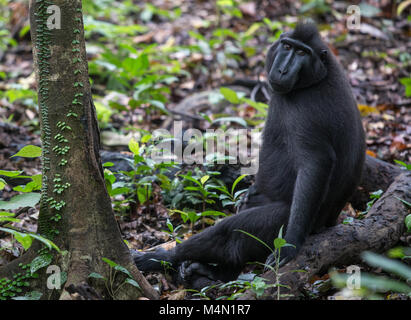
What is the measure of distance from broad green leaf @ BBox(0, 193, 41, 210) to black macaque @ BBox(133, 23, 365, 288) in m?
1.22

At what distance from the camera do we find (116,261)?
322cm

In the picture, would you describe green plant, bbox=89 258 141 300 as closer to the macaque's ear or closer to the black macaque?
the black macaque

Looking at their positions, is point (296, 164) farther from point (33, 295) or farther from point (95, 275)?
point (33, 295)

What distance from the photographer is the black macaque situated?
12.5ft

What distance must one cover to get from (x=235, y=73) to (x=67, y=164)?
648 centimetres

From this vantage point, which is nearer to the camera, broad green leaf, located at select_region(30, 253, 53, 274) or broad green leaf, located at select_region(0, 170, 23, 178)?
broad green leaf, located at select_region(30, 253, 53, 274)

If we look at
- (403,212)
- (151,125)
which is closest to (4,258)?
(403,212)

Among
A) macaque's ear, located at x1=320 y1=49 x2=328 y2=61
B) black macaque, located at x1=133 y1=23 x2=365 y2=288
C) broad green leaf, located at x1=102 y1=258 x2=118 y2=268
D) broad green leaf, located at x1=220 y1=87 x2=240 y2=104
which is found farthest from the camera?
broad green leaf, located at x1=220 y1=87 x2=240 y2=104

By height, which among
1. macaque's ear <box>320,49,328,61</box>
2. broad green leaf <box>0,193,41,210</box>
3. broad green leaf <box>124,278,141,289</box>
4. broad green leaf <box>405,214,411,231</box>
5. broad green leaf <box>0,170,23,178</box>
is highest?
macaque's ear <box>320,49,328,61</box>

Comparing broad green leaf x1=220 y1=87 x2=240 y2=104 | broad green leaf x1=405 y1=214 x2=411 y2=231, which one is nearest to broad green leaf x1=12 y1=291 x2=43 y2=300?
broad green leaf x1=405 y1=214 x2=411 y2=231

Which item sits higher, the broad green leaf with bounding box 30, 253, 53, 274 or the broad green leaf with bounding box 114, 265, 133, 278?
the broad green leaf with bounding box 30, 253, 53, 274
